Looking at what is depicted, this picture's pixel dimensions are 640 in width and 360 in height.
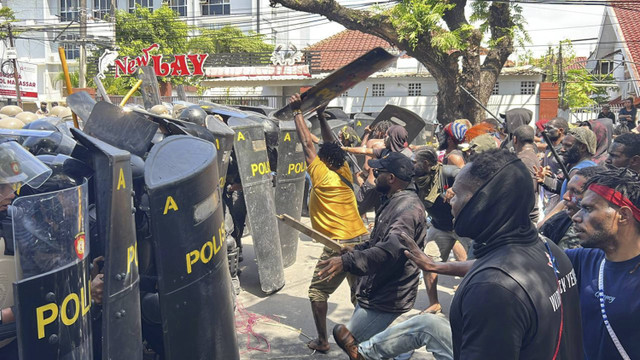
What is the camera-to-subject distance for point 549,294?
6.64ft

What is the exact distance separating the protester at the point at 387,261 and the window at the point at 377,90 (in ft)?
83.6

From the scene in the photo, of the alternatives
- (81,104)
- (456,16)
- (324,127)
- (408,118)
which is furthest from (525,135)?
(456,16)

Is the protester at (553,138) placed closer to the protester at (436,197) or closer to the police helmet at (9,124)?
the protester at (436,197)

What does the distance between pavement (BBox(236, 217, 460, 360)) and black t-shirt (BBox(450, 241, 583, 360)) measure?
301 cm

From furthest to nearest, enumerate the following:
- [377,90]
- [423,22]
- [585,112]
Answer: [377,90], [585,112], [423,22]

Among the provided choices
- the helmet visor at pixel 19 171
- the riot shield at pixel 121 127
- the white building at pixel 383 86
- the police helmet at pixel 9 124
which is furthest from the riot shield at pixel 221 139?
the white building at pixel 383 86

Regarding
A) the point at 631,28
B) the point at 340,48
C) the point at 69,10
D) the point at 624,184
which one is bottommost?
the point at 624,184

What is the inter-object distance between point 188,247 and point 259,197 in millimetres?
3445

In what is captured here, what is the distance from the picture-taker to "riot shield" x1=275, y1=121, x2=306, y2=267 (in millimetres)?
7207

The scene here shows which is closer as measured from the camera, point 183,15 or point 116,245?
point 116,245

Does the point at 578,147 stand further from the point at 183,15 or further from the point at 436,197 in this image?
the point at 183,15

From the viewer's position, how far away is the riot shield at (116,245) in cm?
265

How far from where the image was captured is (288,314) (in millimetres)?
5922

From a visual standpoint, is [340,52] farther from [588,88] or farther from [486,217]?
[486,217]
